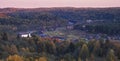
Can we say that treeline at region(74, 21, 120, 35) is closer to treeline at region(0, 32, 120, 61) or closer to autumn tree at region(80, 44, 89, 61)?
treeline at region(0, 32, 120, 61)

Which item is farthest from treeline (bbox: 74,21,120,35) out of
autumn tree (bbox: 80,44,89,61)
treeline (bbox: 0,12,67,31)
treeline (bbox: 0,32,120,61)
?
autumn tree (bbox: 80,44,89,61)

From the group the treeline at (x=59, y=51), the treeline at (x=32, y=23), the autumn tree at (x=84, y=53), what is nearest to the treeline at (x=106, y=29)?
the treeline at (x=32, y=23)

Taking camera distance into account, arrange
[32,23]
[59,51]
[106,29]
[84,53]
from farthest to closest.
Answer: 1. [32,23]
2. [106,29]
3. [59,51]
4. [84,53]

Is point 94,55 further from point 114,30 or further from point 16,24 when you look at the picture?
point 16,24

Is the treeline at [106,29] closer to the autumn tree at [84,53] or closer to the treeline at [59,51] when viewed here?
the treeline at [59,51]

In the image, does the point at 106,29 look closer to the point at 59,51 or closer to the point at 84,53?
the point at 59,51

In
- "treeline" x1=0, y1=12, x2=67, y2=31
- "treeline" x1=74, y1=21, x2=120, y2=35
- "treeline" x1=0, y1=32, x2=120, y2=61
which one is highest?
"treeline" x1=0, y1=32, x2=120, y2=61

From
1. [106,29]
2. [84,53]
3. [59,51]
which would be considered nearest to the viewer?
[84,53]

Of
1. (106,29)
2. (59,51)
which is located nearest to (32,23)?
(106,29)

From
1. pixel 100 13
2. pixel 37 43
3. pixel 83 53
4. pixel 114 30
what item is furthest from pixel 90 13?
pixel 83 53
